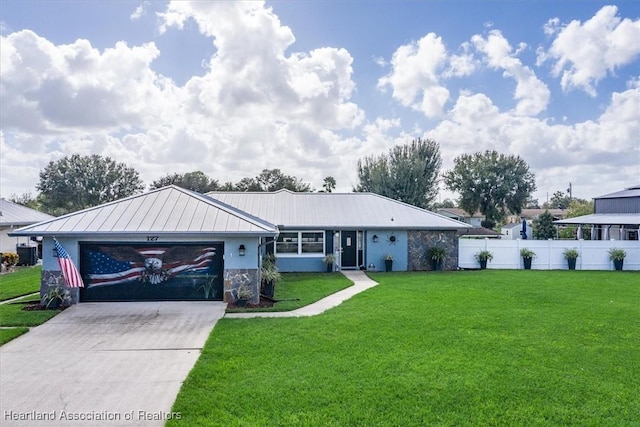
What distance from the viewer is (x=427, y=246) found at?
1922 centimetres

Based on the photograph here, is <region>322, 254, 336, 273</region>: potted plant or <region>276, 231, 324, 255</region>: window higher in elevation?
<region>276, 231, 324, 255</region>: window

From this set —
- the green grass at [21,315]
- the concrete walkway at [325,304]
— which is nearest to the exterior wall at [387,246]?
the concrete walkway at [325,304]

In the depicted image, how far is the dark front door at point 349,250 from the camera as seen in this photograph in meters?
19.3

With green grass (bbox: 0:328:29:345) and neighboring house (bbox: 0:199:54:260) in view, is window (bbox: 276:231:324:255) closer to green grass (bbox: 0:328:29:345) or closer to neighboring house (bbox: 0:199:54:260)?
green grass (bbox: 0:328:29:345)

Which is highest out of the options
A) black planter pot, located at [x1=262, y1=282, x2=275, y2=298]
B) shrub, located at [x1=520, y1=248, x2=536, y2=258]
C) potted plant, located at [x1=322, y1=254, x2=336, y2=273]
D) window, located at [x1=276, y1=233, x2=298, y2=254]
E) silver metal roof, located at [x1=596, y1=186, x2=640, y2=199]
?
silver metal roof, located at [x1=596, y1=186, x2=640, y2=199]

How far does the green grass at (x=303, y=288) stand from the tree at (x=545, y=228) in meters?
25.6

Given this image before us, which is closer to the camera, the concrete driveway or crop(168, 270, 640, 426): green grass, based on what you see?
crop(168, 270, 640, 426): green grass

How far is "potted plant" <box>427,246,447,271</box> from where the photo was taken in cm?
1884

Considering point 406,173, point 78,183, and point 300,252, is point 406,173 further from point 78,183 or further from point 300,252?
point 78,183

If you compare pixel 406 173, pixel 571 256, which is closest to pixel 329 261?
pixel 571 256

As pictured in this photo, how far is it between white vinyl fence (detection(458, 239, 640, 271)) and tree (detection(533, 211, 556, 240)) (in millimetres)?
15589

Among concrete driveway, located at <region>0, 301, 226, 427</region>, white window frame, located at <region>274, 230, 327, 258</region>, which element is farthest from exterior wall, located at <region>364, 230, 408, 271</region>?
concrete driveway, located at <region>0, 301, 226, 427</region>

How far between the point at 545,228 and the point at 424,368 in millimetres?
34057

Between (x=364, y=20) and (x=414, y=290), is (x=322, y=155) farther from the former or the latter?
(x=414, y=290)
